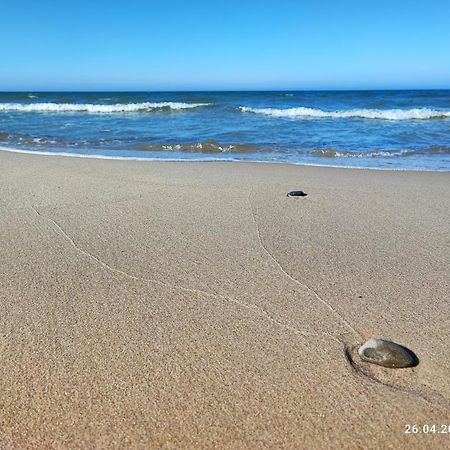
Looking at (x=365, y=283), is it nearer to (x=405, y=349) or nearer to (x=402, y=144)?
(x=405, y=349)

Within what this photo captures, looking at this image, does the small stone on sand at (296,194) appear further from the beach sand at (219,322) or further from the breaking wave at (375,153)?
the breaking wave at (375,153)

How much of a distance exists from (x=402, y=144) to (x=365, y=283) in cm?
828

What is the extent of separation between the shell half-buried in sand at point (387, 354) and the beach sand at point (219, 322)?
38 mm

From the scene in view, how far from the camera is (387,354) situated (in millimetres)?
2080

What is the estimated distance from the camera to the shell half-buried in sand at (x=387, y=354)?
6.74 ft

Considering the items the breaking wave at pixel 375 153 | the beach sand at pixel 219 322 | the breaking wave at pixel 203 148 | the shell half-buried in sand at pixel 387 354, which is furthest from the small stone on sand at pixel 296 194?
the breaking wave at pixel 203 148

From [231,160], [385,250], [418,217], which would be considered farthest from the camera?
[231,160]

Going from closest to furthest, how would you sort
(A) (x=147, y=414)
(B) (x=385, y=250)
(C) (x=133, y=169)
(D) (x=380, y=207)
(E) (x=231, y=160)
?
(A) (x=147, y=414) → (B) (x=385, y=250) → (D) (x=380, y=207) → (C) (x=133, y=169) → (E) (x=231, y=160)

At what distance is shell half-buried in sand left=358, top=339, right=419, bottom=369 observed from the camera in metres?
2.05

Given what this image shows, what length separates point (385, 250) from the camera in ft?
11.2

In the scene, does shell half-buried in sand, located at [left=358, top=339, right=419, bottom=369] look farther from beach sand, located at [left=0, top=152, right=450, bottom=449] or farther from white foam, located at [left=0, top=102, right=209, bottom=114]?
white foam, located at [left=0, top=102, right=209, bottom=114]

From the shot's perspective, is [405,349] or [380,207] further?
[380,207]

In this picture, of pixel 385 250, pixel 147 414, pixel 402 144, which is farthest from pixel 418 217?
pixel 402 144

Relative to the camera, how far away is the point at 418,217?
425 centimetres
